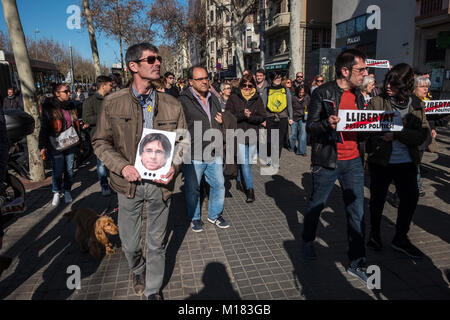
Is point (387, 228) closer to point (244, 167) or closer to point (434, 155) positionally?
point (244, 167)

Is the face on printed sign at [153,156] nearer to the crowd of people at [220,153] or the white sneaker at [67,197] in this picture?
the crowd of people at [220,153]

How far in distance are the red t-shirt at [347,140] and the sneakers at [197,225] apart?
2.07 m

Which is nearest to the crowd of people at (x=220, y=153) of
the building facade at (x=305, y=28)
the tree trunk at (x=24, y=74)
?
the tree trunk at (x=24, y=74)

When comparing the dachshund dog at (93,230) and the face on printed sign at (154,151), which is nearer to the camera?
the face on printed sign at (154,151)

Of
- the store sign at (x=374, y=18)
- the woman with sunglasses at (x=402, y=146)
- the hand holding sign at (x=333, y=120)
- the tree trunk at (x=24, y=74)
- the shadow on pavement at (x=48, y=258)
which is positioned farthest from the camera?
the store sign at (x=374, y=18)

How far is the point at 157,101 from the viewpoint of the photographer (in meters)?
2.69

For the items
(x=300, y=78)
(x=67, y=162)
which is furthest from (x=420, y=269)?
(x=300, y=78)

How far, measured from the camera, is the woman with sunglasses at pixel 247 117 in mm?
5365

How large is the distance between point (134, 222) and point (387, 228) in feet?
10.7

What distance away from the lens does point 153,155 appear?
2.54m

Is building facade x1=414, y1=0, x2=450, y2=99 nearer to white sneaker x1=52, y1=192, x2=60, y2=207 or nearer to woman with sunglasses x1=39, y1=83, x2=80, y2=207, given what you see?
woman with sunglasses x1=39, y1=83, x2=80, y2=207

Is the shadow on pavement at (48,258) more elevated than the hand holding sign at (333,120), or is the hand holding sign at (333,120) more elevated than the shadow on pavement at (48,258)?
the hand holding sign at (333,120)

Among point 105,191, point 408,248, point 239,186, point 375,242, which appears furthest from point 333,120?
point 105,191

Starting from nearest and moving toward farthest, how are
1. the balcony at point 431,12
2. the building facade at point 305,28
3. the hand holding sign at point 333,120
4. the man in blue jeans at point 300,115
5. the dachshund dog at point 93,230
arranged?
the hand holding sign at point 333,120 < the dachshund dog at point 93,230 < the man in blue jeans at point 300,115 < the balcony at point 431,12 < the building facade at point 305,28
